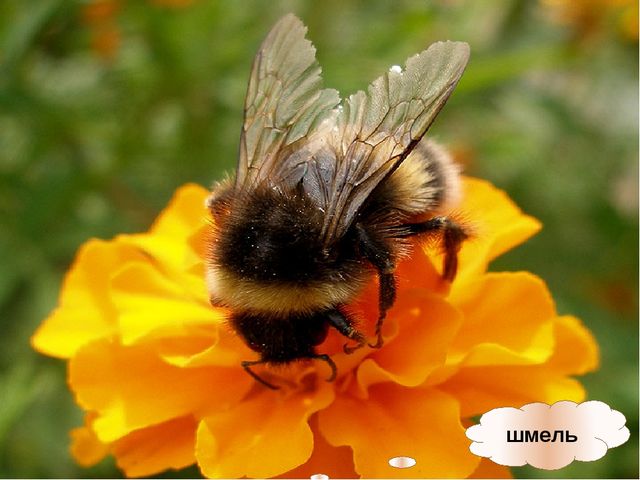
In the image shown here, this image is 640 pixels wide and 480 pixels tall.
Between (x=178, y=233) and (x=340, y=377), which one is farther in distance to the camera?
(x=178, y=233)

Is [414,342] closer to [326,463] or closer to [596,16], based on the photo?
[326,463]

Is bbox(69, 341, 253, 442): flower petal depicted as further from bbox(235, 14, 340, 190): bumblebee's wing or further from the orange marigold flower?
bbox(235, 14, 340, 190): bumblebee's wing

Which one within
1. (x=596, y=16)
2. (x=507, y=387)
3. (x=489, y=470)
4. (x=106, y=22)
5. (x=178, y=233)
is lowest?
(x=489, y=470)

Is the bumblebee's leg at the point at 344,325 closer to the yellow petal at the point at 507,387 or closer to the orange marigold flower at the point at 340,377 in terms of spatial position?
the orange marigold flower at the point at 340,377

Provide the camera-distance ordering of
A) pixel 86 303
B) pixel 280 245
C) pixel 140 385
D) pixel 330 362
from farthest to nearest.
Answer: pixel 86 303, pixel 140 385, pixel 330 362, pixel 280 245

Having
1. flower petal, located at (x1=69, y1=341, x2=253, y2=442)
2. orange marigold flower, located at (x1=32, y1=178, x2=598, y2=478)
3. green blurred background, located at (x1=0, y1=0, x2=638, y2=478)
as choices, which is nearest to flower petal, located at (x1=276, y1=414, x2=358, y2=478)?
orange marigold flower, located at (x1=32, y1=178, x2=598, y2=478)

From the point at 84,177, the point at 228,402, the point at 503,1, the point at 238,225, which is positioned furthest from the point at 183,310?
the point at 503,1

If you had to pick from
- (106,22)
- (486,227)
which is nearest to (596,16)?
(106,22)
